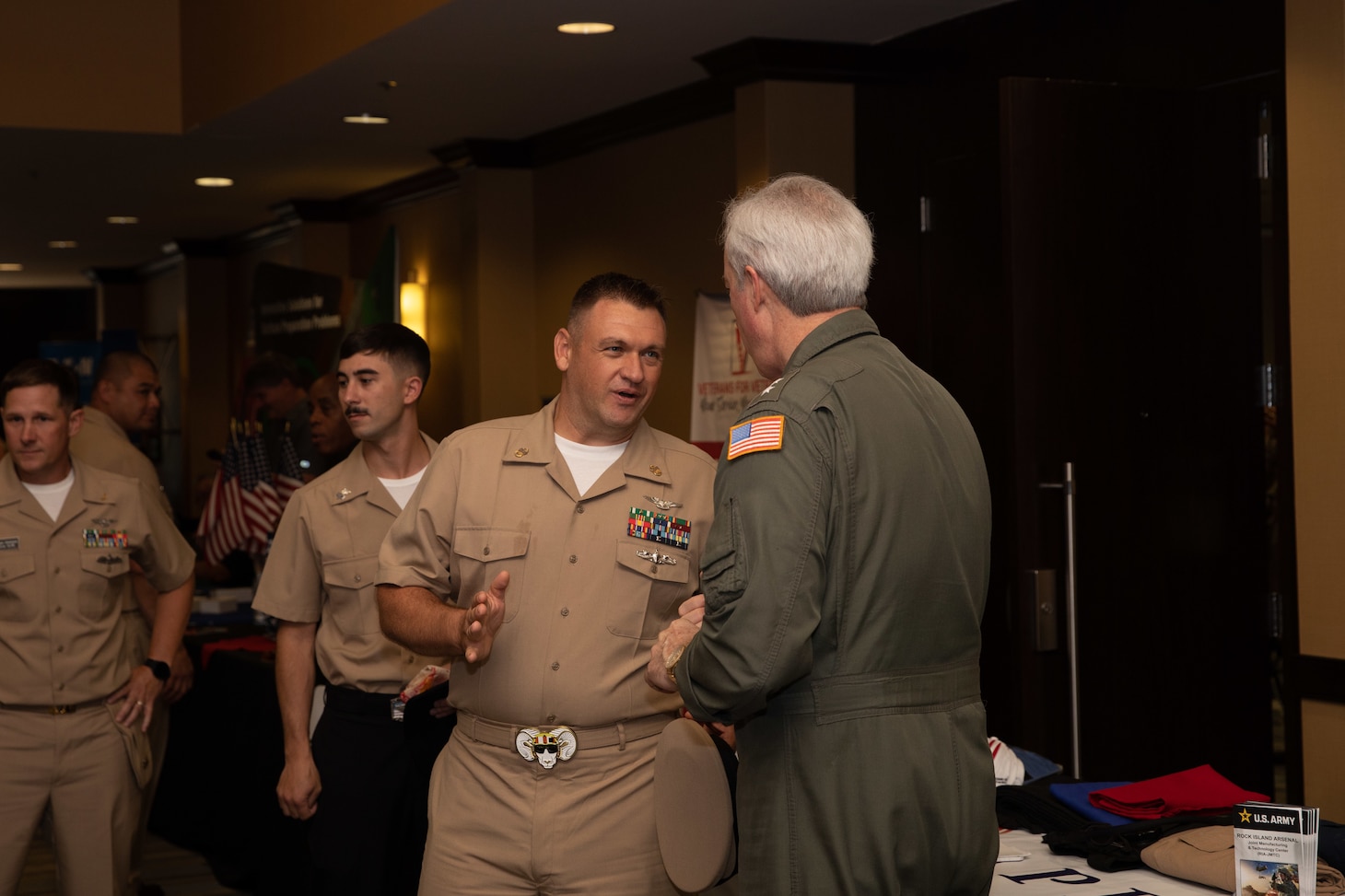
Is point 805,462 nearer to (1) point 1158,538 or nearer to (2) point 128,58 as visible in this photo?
(1) point 1158,538

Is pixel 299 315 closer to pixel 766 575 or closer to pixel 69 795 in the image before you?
pixel 69 795

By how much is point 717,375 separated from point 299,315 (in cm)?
409

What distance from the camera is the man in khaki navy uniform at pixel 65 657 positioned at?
12.1ft

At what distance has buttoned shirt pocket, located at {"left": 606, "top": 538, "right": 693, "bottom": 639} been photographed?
2594 millimetres

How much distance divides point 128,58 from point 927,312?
4.57 metres

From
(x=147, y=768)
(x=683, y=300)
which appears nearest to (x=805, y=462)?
(x=147, y=768)

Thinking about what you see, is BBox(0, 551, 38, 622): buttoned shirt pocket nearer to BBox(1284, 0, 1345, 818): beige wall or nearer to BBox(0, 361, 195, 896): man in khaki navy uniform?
BBox(0, 361, 195, 896): man in khaki navy uniform

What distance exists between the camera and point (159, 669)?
12.9ft

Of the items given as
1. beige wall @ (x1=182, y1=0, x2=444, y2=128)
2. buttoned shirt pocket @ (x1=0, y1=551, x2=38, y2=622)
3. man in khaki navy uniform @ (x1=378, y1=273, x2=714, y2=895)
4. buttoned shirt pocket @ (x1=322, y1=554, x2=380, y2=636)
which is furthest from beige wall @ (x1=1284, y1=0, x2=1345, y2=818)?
buttoned shirt pocket @ (x1=0, y1=551, x2=38, y2=622)

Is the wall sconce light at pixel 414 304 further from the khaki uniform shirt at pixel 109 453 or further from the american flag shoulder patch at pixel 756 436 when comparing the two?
the american flag shoulder patch at pixel 756 436

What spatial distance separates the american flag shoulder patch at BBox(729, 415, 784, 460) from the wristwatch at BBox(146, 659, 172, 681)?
2640mm

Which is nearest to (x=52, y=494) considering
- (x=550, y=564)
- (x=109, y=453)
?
(x=109, y=453)

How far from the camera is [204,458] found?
13.5 m

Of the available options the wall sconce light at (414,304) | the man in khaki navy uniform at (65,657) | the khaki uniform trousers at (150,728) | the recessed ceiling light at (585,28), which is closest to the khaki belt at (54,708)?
the man in khaki navy uniform at (65,657)
